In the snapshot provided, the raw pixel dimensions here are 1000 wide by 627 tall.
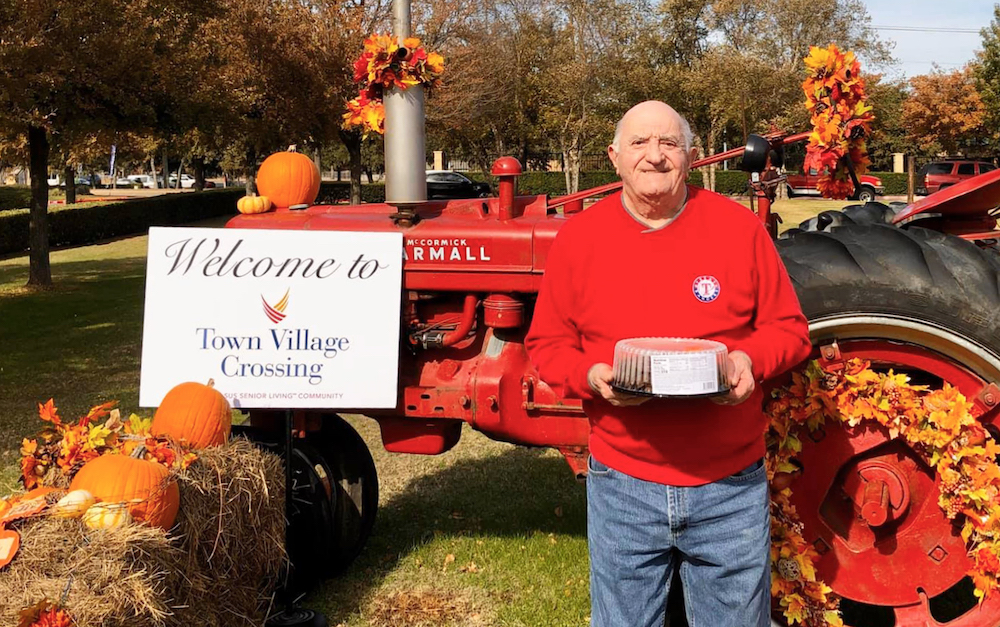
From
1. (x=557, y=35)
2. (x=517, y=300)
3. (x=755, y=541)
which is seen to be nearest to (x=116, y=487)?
(x=517, y=300)

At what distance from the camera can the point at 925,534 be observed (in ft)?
10.4

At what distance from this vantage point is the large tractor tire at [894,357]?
9.60 feet

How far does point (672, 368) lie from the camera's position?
1.98 m

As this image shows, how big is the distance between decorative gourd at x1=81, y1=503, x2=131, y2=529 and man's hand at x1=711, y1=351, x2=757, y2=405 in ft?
5.92

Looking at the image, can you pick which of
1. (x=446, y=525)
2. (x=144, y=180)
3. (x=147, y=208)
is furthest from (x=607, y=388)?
(x=144, y=180)

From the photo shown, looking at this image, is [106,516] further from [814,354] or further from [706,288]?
[814,354]

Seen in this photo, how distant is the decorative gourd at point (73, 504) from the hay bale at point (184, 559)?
0.10 ft

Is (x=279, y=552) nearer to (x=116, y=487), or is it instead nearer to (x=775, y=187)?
(x=116, y=487)

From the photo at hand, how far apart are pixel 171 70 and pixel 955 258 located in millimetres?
12704

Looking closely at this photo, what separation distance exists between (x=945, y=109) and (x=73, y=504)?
3958 cm

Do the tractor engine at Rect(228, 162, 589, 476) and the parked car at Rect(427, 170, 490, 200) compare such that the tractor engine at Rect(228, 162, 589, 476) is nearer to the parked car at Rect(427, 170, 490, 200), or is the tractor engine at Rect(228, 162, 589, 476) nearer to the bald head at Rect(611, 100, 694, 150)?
the bald head at Rect(611, 100, 694, 150)

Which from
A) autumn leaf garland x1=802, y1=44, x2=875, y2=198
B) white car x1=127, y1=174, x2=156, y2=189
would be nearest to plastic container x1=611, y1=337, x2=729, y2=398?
autumn leaf garland x1=802, y1=44, x2=875, y2=198

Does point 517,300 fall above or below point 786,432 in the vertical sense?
above

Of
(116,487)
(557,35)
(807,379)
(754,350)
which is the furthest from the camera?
(557,35)
